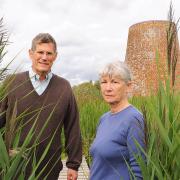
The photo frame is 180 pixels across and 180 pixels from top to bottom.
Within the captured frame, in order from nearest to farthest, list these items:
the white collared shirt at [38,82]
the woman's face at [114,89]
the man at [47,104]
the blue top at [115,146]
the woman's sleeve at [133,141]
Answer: the woman's sleeve at [133,141]
the blue top at [115,146]
the woman's face at [114,89]
the man at [47,104]
the white collared shirt at [38,82]

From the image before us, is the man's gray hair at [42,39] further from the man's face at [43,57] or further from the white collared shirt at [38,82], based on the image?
the white collared shirt at [38,82]

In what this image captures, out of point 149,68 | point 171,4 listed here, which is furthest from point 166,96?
point 149,68

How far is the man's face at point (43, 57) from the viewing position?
2.81m

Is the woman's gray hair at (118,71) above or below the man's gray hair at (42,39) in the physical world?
below

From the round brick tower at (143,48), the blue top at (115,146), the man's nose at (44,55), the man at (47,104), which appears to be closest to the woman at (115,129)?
the blue top at (115,146)

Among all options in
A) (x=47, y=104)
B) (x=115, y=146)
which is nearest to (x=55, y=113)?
(x=47, y=104)

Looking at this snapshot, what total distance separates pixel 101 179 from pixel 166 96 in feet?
2.62

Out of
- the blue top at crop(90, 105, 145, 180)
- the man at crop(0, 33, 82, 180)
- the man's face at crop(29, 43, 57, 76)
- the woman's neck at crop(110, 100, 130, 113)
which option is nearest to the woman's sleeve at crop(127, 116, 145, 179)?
the blue top at crop(90, 105, 145, 180)

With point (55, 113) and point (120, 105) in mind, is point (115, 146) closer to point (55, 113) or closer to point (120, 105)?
point (120, 105)

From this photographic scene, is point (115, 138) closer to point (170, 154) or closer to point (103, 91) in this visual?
point (103, 91)

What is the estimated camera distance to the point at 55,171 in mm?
2943

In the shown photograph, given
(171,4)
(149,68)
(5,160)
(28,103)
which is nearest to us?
(5,160)

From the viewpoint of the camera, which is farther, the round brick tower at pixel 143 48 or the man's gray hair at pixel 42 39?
the round brick tower at pixel 143 48

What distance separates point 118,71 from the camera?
2193 millimetres
